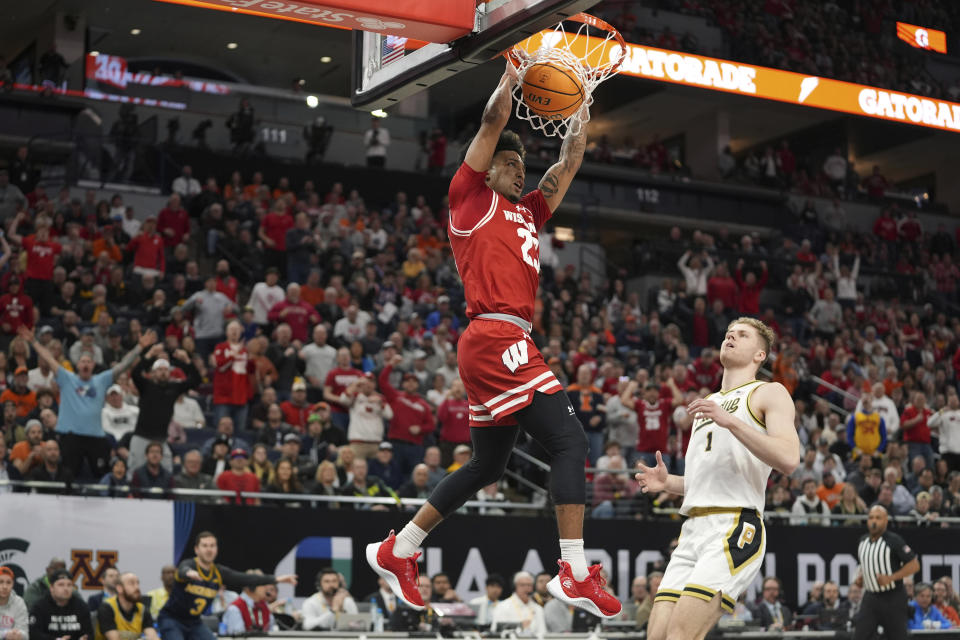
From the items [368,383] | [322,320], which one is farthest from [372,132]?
[368,383]

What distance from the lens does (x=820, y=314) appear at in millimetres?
24406

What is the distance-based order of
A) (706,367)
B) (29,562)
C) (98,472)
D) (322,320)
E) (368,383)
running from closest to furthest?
(29,562)
(98,472)
(368,383)
(322,320)
(706,367)

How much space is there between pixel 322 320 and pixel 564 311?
5.15m

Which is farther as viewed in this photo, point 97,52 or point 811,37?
point 811,37

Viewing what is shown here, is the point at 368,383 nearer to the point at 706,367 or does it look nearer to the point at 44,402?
the point at 44,402

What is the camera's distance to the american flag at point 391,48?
6301mm

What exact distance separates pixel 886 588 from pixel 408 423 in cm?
569

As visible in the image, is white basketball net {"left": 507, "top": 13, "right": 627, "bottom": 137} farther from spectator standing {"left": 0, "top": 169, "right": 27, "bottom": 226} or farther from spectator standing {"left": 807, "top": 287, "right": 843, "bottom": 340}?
spectator standing {"left": 807, "top": 287, "right": 843, "bottom": 340}

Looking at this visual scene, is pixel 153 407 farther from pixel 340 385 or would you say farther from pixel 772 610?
pixel 772 610

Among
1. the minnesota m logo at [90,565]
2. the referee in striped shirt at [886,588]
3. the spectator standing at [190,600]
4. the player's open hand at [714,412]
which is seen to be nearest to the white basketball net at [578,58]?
the player's open hand at [714,412]

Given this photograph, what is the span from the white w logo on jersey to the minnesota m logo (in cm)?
813

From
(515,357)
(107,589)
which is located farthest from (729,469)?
(107,589)

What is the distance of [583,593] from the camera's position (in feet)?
18.5

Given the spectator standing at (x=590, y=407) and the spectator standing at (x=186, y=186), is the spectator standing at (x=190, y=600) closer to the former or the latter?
the spectator standing at (x=590, y=407)
